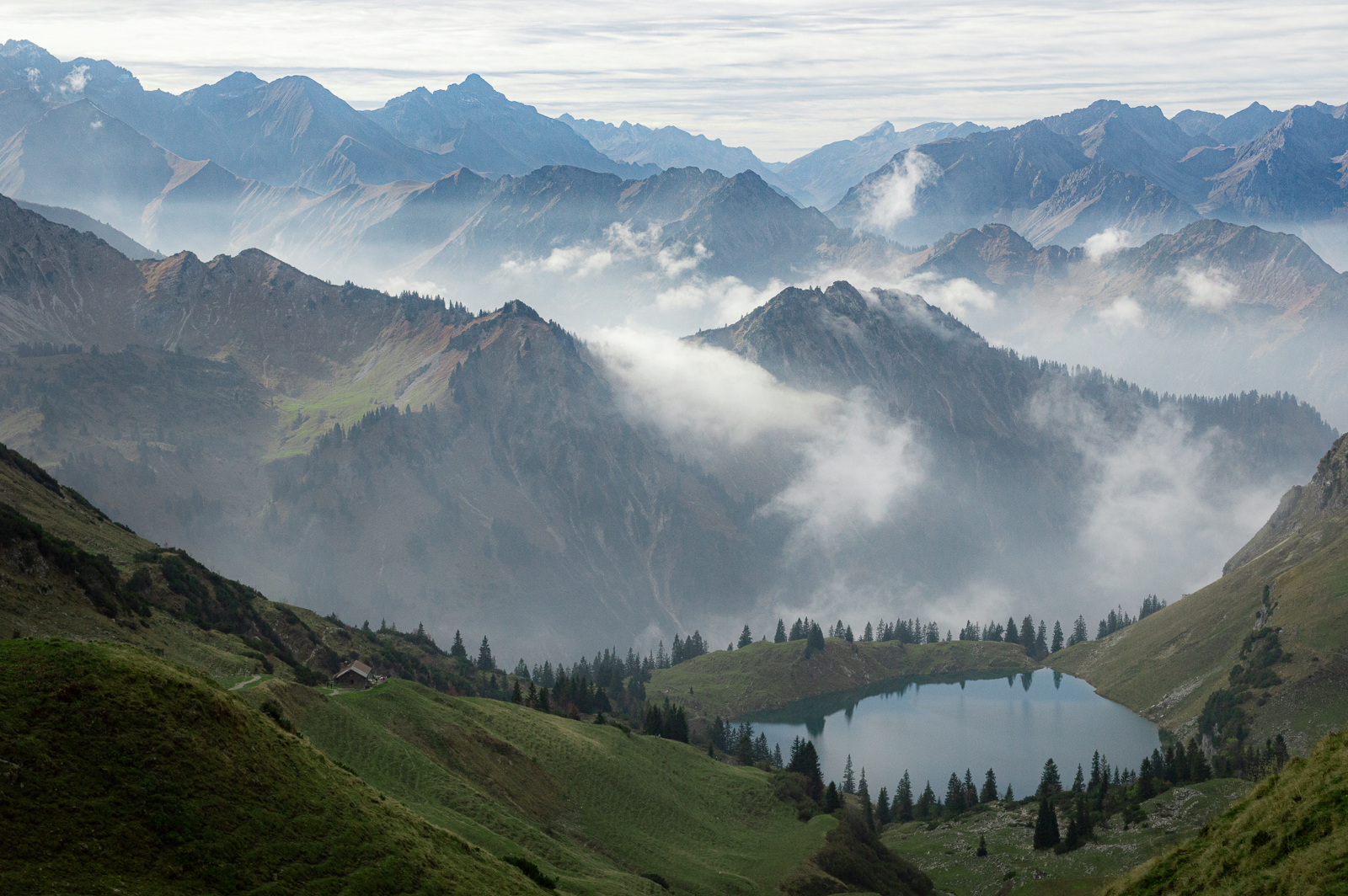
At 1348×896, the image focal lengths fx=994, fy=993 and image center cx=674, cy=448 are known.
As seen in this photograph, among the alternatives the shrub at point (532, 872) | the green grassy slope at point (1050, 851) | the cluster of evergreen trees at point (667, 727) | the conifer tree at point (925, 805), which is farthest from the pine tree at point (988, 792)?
the shrub at point (532, 872)

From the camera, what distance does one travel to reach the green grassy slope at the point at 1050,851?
127 metres

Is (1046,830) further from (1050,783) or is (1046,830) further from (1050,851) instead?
(1050,783)

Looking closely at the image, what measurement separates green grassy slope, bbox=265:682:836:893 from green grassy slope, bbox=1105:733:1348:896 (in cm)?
4831

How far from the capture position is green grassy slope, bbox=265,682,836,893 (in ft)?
290

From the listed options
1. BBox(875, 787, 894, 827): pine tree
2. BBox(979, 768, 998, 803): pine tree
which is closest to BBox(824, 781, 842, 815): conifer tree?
BBox(875, 787, 894, 827): pine tree

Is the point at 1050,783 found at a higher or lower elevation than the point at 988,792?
higher

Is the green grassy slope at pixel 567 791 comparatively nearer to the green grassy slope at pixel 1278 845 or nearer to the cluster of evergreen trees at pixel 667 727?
the cluster of evergreen trees at pixel 667 727

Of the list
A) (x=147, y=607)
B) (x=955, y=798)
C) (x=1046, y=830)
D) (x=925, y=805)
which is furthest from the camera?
(x=955, y=798)

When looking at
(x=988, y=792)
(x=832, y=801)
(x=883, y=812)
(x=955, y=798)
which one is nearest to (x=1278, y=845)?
(x=832, y=801)

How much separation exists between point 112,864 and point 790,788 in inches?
4369

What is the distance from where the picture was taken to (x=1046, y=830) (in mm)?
140125

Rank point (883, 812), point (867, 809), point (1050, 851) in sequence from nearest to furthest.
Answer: point (1050, 851)
point (867, 809)
point (883, 812)

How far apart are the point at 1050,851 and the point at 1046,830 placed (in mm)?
3363

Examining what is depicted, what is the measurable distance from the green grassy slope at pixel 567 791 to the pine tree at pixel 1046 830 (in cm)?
3253
